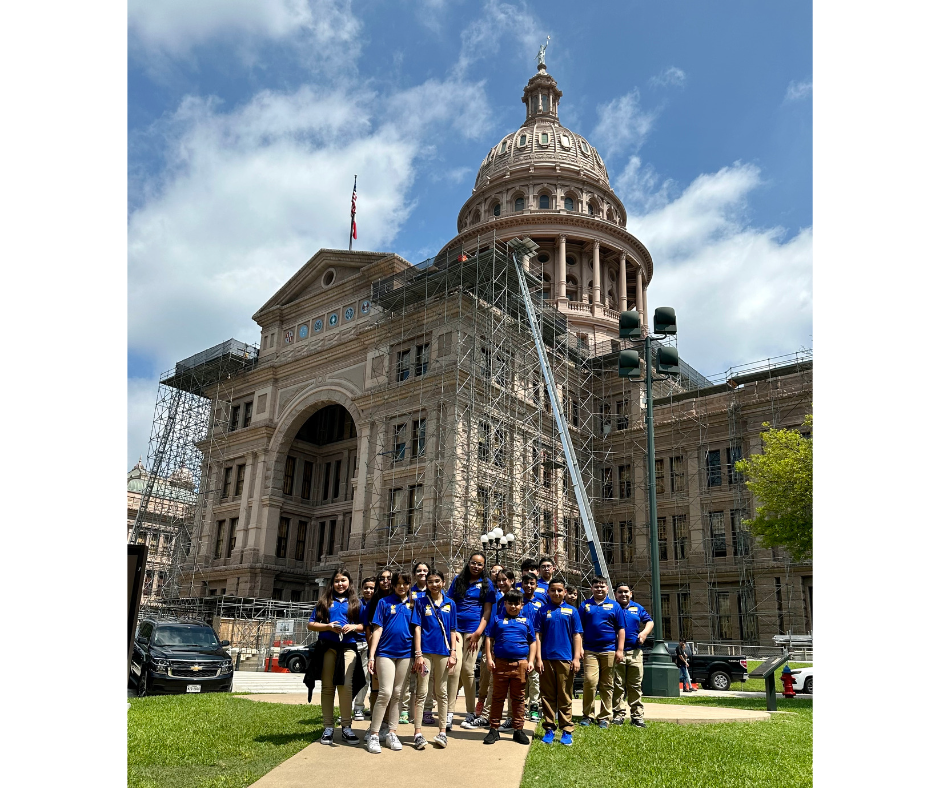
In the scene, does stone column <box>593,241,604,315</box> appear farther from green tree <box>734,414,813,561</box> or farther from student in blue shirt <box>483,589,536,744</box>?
student in blue shirt <box>483,589,536,744</box>

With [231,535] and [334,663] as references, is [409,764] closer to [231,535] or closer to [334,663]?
[334,663]

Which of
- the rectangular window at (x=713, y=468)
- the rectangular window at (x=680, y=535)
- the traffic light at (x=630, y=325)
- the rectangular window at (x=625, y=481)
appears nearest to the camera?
the traffic light at (x=630, y=325)

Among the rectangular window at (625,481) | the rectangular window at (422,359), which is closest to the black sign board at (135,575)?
the rectangular window at (422,359)

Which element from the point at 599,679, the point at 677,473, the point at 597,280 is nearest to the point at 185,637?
the point at 599,679

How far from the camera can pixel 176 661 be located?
17.1 meters

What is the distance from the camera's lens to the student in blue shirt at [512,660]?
914 centimetres

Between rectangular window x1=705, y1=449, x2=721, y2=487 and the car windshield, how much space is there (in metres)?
29.4

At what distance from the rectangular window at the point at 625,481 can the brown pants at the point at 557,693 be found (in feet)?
116

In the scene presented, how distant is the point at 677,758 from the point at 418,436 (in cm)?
2831

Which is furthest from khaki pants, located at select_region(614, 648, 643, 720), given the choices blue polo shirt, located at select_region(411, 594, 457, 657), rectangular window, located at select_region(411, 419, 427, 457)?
rectangular window, located at select_region(411, 419, 427, 457)

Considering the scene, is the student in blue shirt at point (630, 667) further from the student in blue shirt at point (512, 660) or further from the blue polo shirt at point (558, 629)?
the student in blue shirt at point (512, 660)
